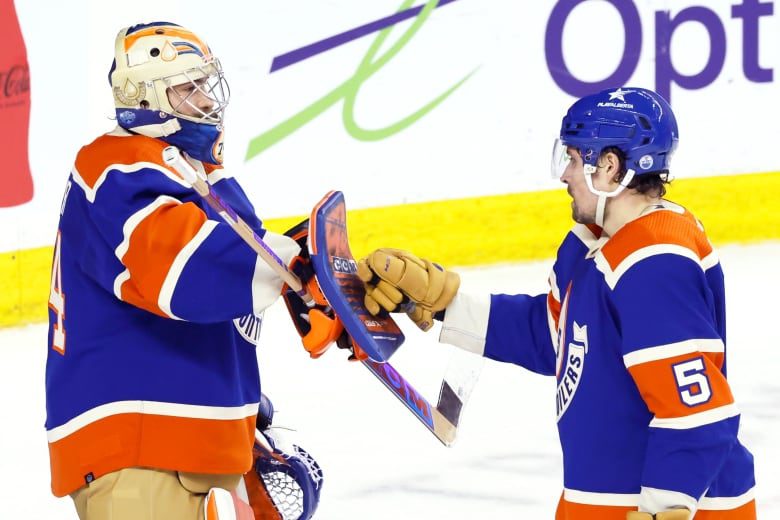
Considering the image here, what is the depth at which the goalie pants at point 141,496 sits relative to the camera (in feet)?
6.17

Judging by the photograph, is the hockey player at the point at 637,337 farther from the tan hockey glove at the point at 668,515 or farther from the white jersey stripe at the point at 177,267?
the white jersey stripe at the point at 177,267

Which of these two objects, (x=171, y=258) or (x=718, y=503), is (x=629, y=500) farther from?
(x=171, y=258)

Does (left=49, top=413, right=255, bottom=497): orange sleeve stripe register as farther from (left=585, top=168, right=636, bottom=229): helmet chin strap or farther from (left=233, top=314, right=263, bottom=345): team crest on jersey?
(left=585, top=168, right=636, bottom=229): helmet chin strap

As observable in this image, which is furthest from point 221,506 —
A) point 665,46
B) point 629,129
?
point 665,46

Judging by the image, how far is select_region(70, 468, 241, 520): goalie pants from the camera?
1.88 metres

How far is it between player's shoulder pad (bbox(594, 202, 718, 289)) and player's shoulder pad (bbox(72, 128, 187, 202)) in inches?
22.1

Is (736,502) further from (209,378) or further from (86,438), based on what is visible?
(86,438)

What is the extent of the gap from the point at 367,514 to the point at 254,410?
0.85 metres

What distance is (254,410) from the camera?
6.77ft

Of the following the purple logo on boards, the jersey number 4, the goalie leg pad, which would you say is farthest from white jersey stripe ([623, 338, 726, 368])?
the purple logo on boards

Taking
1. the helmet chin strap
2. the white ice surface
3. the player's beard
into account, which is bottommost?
the white ice surface

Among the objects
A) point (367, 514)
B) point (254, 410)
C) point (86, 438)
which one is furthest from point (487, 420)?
point (86, 438)

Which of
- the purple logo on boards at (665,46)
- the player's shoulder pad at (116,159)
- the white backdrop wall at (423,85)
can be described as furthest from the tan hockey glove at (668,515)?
the purple logo on boards at (665,46)

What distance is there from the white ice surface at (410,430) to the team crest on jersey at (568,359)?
106 cm
